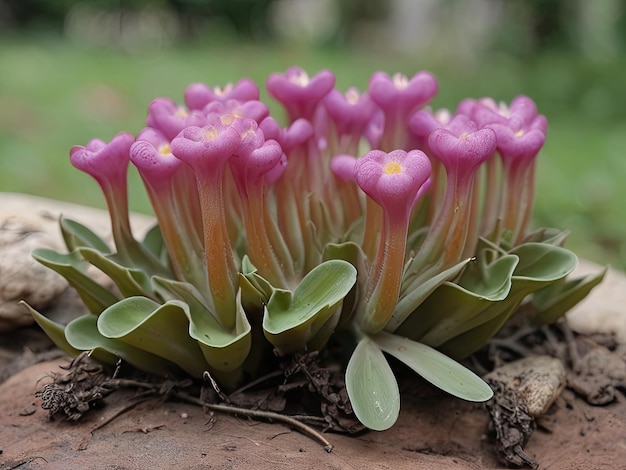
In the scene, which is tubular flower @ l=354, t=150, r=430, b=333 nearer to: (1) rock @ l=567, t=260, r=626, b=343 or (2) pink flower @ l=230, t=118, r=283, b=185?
(2) pink flower @ l=230, t=118, r=283, b=185

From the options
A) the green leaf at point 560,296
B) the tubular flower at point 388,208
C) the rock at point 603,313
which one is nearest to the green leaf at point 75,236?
the tubular flower at point 388,208

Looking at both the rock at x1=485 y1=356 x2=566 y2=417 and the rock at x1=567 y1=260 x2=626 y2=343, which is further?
the rock at x1=567 y1=260 x2=626 y2=343

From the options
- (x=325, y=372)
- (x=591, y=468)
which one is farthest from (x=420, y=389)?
(x=591, y=468)

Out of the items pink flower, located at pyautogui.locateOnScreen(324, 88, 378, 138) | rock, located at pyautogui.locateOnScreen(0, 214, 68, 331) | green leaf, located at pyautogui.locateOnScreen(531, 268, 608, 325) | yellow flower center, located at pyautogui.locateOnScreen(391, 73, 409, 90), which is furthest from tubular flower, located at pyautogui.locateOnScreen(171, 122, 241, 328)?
green leaf, located at pyautogui.locateOnScreen(531, 268, 608, 325)

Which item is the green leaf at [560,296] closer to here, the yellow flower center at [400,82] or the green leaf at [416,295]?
the green leaf at [416,295]

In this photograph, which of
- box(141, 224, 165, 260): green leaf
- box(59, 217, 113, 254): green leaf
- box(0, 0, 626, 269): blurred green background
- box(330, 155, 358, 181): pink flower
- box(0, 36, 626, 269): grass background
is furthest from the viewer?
box(0, 0, 626, 269): blurred green background

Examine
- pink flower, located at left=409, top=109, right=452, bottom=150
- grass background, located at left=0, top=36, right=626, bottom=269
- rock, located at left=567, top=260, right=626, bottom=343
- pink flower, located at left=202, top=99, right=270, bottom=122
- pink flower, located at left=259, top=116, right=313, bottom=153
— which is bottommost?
grass background, located at left=0, top=36, right=626, bottom=269

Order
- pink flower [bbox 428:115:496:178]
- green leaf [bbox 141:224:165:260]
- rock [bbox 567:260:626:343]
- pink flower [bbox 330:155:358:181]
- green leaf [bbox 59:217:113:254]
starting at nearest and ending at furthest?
pink flower [bbox 428:115:496:178] → pink flower [bbox 330:155:358:181] → green leaf [bbox 59:217:113:254] → green leaf [bbox 141:224:165:260] → rock [bbox 567:260:626:343]
